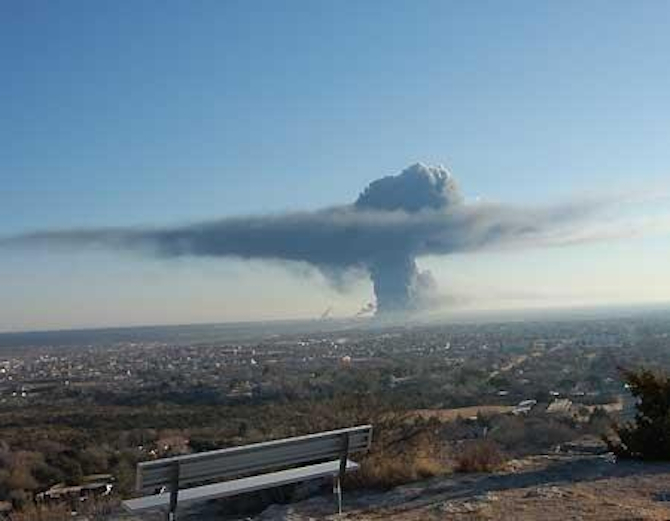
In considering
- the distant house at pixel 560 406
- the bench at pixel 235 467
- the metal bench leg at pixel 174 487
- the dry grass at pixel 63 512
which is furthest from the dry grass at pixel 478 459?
the distant house at pixel 560 406

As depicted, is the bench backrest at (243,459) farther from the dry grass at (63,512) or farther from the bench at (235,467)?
the dry grass at (63,512)

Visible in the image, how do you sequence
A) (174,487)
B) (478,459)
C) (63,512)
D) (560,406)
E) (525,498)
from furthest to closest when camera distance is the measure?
(560,406) → (478,459) → (63,512) → (525,498) → (174,487)

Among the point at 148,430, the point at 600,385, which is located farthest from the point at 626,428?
the point at 600,385

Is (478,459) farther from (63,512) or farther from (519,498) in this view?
(63,512)

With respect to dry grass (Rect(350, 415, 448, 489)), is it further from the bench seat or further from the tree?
the tree

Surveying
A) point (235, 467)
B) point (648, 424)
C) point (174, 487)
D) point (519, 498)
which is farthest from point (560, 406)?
point (174, 487)
